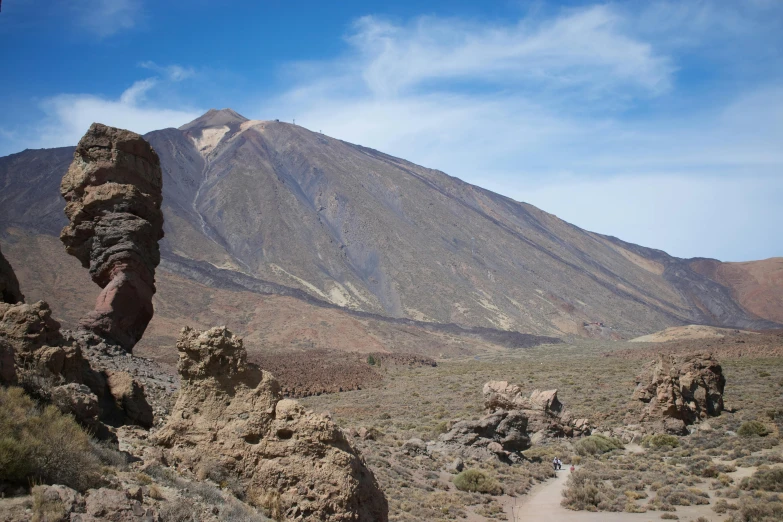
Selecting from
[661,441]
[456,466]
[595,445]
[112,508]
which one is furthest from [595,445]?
[112,508]

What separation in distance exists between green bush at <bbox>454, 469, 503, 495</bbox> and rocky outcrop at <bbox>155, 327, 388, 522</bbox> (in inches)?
332

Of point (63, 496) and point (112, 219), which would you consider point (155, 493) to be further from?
point (112, 219)

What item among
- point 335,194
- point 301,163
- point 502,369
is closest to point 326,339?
point 502,369

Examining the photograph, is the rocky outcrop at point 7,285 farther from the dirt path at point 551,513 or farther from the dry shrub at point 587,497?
the dry shrub at point 587,497

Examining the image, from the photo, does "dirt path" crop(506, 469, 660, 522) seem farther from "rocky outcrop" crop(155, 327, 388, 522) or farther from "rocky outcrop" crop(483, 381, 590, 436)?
"rocky outcrop" crop(155, 327, 388, 522)

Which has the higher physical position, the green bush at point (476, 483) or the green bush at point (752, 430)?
the green bush at point (752, 430)

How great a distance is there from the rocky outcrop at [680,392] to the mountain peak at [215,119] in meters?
151

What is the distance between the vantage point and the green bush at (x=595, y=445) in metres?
21.7

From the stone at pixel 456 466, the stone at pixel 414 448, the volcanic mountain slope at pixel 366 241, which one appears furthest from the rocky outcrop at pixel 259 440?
the volcanic mountain slope at pixel 366 241

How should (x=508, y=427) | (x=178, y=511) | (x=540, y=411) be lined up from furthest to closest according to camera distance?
1. (x=540, y=411)
2. (x=508, y=427)
3. (x=178, y=511)

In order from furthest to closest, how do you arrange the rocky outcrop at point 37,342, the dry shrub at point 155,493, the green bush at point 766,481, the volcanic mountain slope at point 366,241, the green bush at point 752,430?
the volcanic mountain slope at point 366,241, the green bush at point 752,430, the green bush at point 766,481, the rocky outcrop at point 37,342, the dry shrub at point 155,493

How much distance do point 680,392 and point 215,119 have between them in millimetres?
162829

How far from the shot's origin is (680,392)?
24469mm

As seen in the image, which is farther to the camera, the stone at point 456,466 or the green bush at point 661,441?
the green bush at point 661,441
